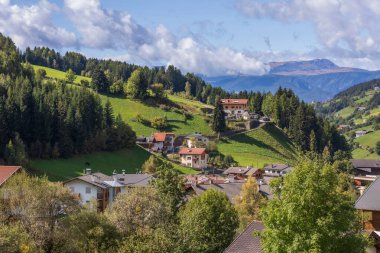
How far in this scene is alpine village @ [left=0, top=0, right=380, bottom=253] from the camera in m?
21.8

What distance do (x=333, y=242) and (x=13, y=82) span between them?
99.2 m

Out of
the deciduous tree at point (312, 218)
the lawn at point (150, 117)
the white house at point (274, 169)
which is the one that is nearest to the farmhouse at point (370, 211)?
the deciduous tree at point (312, 218)

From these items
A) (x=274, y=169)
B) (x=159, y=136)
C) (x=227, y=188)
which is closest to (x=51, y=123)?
(x=159, y=136)

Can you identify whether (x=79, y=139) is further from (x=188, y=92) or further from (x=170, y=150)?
(x=188, y=92)

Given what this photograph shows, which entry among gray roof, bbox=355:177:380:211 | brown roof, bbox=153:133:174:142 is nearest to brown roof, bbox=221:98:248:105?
brown roof, bbox=153:133:174:142

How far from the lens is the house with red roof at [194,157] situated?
11656 centimetres

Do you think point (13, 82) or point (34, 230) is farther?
point (13, 82)

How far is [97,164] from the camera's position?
319ft

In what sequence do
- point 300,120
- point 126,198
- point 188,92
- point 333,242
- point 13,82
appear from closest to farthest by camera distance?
point 333,242
point 126,198
point 13,82
point 300,120
point 188,92

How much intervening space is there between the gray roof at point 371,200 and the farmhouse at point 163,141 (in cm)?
8883

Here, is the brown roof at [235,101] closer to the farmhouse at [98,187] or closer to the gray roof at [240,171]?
the gray roof at [240,171]

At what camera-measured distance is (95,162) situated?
3858 inches

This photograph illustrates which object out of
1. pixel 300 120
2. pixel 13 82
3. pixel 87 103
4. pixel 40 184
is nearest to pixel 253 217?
pixel 40 184

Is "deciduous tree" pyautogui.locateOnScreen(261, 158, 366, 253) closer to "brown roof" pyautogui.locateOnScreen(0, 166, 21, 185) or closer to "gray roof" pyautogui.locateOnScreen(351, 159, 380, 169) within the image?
"brown roof" pyautogui.locateOnScreen(0, 166, 21, 185)
